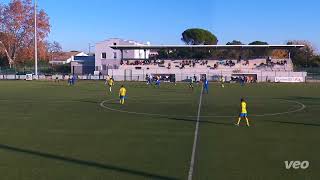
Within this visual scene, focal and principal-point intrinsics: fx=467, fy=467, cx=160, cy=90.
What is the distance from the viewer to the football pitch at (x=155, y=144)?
40.8 feet

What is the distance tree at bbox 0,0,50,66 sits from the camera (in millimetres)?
97062

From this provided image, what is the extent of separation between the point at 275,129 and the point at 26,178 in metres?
11.7

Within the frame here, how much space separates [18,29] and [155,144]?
88296mm

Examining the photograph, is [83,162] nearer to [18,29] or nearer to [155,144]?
[155,144]

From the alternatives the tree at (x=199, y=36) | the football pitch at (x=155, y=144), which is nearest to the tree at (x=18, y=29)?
the tree at (x=199, y=36)

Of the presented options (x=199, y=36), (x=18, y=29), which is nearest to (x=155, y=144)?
(x=18, y=29)

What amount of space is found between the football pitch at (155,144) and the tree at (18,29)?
74.3 metres

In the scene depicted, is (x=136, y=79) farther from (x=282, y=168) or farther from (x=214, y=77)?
(x=282, y=168)

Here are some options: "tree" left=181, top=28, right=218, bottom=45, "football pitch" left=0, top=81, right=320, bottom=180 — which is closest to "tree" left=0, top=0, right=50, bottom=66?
"tree" left=181, top=28, right=218, bottom=45

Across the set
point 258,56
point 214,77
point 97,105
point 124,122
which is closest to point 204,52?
point 258,56

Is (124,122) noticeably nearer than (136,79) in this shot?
Yes

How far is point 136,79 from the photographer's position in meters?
79.5

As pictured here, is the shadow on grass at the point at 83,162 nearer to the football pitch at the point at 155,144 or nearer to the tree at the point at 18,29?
the football pitch at the point at 155,144

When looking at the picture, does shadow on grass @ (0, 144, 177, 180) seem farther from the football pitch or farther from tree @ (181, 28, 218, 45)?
tree @ (181, 28, 218, 45)
